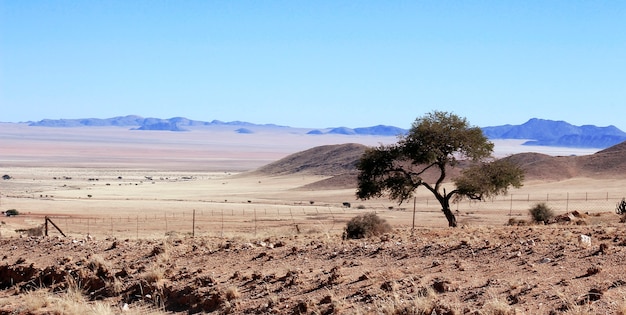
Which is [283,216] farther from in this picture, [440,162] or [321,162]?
[321,162]

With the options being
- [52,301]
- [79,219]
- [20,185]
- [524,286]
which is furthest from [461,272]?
[20,185]

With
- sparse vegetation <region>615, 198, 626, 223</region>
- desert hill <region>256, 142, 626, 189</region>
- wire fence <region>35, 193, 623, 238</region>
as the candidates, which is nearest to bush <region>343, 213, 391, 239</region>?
sparse vegetation <region>615, 198, 626, 223</region>

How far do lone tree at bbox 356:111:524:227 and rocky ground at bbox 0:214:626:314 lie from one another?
576 inches

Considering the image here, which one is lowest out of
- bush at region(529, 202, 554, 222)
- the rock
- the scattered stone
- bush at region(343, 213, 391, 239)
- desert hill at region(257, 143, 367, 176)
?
desert hill at region(257, 143, 367, 176)

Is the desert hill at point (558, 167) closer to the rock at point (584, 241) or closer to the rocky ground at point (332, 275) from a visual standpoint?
the rocky ground at point (332, 275)

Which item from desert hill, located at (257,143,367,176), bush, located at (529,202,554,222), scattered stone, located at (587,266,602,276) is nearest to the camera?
scattered stone, located at (587,266,602,276)

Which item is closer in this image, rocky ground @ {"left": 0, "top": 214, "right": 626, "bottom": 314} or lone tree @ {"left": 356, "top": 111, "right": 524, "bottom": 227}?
rocky ground @ {"left": 0, "top": 214, "right": 626, "bottom": 314}

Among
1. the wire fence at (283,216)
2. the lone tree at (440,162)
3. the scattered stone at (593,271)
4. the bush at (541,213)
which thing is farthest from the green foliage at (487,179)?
the scattered stone at (593,271)

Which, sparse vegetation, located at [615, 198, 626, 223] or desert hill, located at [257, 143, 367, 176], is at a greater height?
sparse vegetation, located at [615, 198, 626, 223]

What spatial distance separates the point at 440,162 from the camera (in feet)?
112

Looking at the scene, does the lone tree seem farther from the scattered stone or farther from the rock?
the scattered stone

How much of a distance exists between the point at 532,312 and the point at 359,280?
354cm

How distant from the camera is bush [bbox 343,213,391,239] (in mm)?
23145

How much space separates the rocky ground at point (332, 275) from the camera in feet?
37.8
